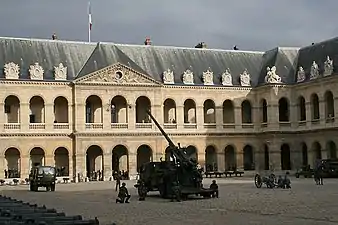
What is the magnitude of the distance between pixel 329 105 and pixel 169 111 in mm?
15433

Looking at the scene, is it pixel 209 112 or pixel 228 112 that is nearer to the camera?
pixel 209 112

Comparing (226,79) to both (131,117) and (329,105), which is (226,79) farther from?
(131,117)

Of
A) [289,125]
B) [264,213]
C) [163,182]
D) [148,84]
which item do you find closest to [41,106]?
[148,84]

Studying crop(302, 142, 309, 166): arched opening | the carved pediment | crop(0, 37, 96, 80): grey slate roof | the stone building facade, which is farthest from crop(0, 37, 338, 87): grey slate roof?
crop(302, 142, 309, 166): arched opening

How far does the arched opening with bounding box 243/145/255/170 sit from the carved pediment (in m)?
13.4

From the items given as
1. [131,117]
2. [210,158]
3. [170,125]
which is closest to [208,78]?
[170,125]

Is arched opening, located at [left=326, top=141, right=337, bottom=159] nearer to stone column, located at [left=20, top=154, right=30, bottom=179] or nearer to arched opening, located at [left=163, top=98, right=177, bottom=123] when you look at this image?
arched opening, located at [left=163, top=98, right=177, bottom=123]

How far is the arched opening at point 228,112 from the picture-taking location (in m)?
63.3

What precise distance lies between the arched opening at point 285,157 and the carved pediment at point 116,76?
15781mm

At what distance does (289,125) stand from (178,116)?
36.2 ft

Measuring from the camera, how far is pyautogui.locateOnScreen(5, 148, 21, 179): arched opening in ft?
180

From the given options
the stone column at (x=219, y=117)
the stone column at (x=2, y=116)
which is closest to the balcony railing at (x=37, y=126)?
the stone column at (x=2, y=116)

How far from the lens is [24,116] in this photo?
55.1 m

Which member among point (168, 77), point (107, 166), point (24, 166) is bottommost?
point (107, 166)
